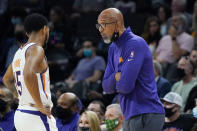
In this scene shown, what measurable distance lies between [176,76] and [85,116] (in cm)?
319

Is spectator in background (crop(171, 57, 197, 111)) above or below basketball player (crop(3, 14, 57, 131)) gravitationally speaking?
below

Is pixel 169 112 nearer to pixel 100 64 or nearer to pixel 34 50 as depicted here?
pixel 34 50

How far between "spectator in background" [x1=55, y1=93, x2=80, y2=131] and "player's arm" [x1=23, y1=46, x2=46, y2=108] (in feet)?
7.30

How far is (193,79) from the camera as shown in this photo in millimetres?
8891

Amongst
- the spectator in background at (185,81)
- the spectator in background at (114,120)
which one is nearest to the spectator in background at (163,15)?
the spectator in background at (185,81)

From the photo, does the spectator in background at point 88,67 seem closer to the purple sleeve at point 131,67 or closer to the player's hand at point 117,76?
the player's hand at point 117,76

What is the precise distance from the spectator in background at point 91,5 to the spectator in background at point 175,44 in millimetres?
2037

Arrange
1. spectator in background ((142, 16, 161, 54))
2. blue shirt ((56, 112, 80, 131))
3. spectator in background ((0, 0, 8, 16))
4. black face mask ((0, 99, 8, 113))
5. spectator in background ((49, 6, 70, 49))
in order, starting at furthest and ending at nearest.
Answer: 1. spectator in background ((0, 0, 8, 16))
2. spectator in background ((49, 6, 70, 49))
3. spectator in background ((142, 16, 161, 54))
4. blue shirt ((56, 112, 80, 131))
5. black face mask ((0, 99, 8, 113))

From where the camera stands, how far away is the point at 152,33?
1085cm

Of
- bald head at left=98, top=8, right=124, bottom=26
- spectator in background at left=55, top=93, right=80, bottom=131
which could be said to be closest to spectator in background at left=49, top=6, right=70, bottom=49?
spectator in background at left=55, top=93, right=80, bottom=131

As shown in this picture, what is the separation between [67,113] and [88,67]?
11.1ft

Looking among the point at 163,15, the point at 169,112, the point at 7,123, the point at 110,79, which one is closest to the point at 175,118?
the point at 169,112

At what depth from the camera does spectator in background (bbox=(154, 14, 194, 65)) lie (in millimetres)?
10344

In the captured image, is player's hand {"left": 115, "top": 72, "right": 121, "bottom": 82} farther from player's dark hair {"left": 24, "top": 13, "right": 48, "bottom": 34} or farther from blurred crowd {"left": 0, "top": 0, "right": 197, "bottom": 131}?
blurred crowd {"left": 0, "top": 0, "right": 197, "bottom": 131}
